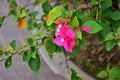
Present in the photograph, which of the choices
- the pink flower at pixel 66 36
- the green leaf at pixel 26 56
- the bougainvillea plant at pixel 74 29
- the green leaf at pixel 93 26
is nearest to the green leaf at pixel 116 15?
the bougainvillea plant at pixel 74 29

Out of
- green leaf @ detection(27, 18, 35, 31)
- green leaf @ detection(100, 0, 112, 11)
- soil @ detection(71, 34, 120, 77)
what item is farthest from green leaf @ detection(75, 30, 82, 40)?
soil @ detection(71, 34, 120, 77)

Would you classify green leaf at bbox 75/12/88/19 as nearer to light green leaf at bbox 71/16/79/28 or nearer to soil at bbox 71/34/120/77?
light green leaf at bbox 71/16/79/28

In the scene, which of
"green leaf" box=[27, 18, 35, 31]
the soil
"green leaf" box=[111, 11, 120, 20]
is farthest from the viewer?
the soil

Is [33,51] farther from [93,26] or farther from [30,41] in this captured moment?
[93,26]

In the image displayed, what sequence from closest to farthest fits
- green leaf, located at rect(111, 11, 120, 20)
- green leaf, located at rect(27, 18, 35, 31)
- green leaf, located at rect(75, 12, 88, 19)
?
green leaf, located at rect(75, 12, 88, 19) → green leaf, located at rect(111, 11, 120, 20) → green leaf, located at rect(27, 18, 35, 31)

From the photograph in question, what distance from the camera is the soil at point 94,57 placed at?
9.64ft

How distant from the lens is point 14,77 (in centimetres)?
321

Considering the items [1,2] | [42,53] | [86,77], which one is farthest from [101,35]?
[1,2]

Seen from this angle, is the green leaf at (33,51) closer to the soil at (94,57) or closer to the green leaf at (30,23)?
the green leaf at (30,23)

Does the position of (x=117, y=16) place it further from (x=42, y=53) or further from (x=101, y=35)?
(x=42, y=53)

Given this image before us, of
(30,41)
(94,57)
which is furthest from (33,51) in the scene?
(94,57)

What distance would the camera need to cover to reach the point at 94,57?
3047 millimetres

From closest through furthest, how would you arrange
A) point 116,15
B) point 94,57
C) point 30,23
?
point 116,15 < point 30,23 < point 94,57

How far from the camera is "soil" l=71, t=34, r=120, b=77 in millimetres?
2938
